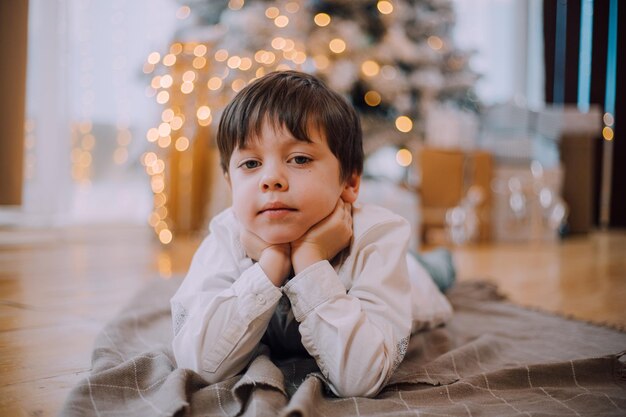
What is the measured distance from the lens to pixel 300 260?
694mm

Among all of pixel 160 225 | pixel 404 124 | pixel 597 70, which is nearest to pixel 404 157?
pixel 404 124

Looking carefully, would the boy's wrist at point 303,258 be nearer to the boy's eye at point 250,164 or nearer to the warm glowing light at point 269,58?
the boy's eye at point 250,164

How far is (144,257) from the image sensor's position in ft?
6.38

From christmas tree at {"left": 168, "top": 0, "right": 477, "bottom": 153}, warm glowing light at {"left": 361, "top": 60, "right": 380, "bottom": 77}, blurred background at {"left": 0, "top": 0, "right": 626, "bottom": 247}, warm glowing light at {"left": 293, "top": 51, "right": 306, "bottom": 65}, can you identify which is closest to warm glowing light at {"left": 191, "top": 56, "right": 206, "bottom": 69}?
blurred background at {"left": 0, "top": 0, "right": 626, "bottom": 247}

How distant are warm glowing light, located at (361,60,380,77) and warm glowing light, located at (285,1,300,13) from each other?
0.43 metres

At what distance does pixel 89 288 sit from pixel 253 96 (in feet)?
2.88

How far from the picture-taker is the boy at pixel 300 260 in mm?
656

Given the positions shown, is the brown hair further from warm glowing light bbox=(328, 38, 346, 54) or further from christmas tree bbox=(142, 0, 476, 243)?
warm glowing light bbox=(328, 38, 346, 54)

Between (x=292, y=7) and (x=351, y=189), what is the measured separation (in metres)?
2.16

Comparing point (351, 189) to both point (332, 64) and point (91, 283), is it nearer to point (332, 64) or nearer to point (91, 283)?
point (91, 283)

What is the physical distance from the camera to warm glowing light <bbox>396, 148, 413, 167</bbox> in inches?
120

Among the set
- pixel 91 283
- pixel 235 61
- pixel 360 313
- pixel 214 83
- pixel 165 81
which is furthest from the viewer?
pixel 214 83

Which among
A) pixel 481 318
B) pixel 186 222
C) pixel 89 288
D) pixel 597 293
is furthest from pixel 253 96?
pixel 186 222

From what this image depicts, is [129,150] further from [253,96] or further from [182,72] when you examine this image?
[253,96]
